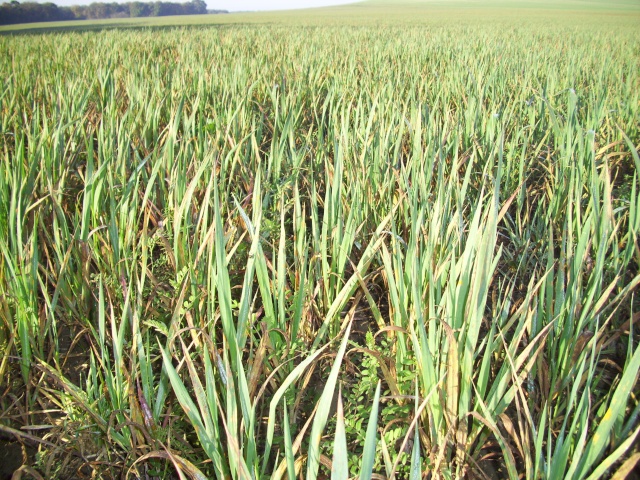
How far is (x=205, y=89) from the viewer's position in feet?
8.34

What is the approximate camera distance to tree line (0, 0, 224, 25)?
38750 millimetres

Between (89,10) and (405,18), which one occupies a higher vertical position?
(89,10)

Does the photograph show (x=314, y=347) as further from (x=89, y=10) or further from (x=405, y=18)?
(x=89, y=10)

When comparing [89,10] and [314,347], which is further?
[89,10]

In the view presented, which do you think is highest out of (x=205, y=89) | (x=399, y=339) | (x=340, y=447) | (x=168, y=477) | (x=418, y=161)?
(x=205, y=89)

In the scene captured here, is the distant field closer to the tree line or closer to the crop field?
the tree line

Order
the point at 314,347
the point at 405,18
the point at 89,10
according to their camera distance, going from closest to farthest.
Answer: the point at 314,347 < the point at 405,18 < the point at 89,10

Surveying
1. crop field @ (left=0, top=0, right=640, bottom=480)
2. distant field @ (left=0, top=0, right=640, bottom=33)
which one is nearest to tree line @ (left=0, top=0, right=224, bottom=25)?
distant field @ (left=0, top=0, right=640, bottom=33)

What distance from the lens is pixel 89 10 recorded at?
57.3m

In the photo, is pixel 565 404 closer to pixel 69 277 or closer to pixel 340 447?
pixel 340 447

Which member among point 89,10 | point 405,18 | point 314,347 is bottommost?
point 314,347

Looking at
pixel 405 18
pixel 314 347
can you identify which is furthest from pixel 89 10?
pixel 314 347

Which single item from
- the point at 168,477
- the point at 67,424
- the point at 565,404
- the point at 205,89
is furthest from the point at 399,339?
the point at 205,89

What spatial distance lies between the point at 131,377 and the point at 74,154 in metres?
1.21
